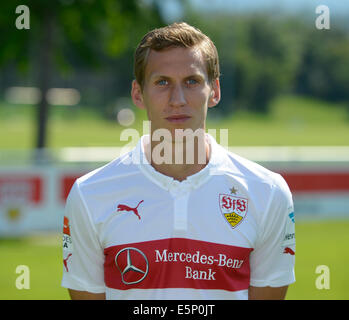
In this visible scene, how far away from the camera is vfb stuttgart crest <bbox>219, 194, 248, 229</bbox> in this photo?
9.24ft

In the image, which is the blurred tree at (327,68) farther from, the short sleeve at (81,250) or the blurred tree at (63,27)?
the short sleeve at (81,250)

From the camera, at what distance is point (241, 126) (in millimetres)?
53969

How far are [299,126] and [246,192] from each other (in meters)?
60.2

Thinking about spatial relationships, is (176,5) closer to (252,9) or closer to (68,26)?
(68,26)

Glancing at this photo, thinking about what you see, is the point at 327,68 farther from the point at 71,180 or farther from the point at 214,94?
the point at 214,94

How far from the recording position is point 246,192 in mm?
2873

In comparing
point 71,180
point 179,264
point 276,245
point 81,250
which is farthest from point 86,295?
point 71,180

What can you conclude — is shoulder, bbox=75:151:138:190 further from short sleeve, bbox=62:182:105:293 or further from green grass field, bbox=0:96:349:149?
green grass field, bbox=0:96:349:149

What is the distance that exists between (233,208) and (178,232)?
0.91 ft

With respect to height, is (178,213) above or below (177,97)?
below

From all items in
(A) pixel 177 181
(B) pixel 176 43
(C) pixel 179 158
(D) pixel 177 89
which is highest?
(B) pixel 176 43

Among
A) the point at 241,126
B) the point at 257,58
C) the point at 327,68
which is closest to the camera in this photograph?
the point at 327,68

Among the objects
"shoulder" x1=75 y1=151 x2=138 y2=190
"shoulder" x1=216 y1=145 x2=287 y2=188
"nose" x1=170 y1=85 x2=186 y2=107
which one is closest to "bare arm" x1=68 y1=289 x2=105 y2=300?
"shoulder" x1=75 y1=151 x2=138 y2=190
